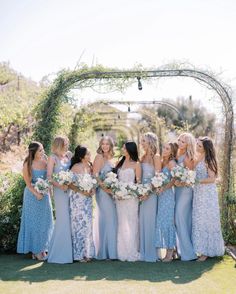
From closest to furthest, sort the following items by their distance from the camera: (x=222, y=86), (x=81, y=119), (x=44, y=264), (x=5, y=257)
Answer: (x=44, y=264)
(x=5, y=257)
(x=222, y=86)
(x=81, y=119)

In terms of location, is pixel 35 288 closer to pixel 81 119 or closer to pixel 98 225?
pixel 98 225

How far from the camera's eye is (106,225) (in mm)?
7383

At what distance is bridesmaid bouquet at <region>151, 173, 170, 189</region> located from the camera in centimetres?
708

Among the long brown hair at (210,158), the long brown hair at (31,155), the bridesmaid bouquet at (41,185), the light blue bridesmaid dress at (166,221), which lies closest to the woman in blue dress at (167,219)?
the light blue bridesmaid dress at (166,221)

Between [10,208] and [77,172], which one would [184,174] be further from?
[10,208]

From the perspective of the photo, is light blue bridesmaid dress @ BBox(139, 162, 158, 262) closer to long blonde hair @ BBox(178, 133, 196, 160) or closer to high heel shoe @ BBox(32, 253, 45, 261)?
long blonde hair @ BBox(178, 133, 196, 160)

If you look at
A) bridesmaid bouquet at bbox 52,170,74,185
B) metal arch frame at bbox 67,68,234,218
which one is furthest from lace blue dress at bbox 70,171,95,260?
metal arch frame at bbox 67,68,234,218

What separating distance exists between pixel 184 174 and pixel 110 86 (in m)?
2.79

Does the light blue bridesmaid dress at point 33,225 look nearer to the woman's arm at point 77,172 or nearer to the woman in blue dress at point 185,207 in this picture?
the woman's arm at point 77,172

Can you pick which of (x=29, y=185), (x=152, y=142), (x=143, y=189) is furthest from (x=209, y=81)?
(x=29, y=185)

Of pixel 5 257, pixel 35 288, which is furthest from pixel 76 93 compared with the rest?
pixel 35 288

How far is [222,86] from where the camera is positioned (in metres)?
8.44

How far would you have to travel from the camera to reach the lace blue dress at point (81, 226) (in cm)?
723

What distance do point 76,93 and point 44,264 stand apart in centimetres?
349
